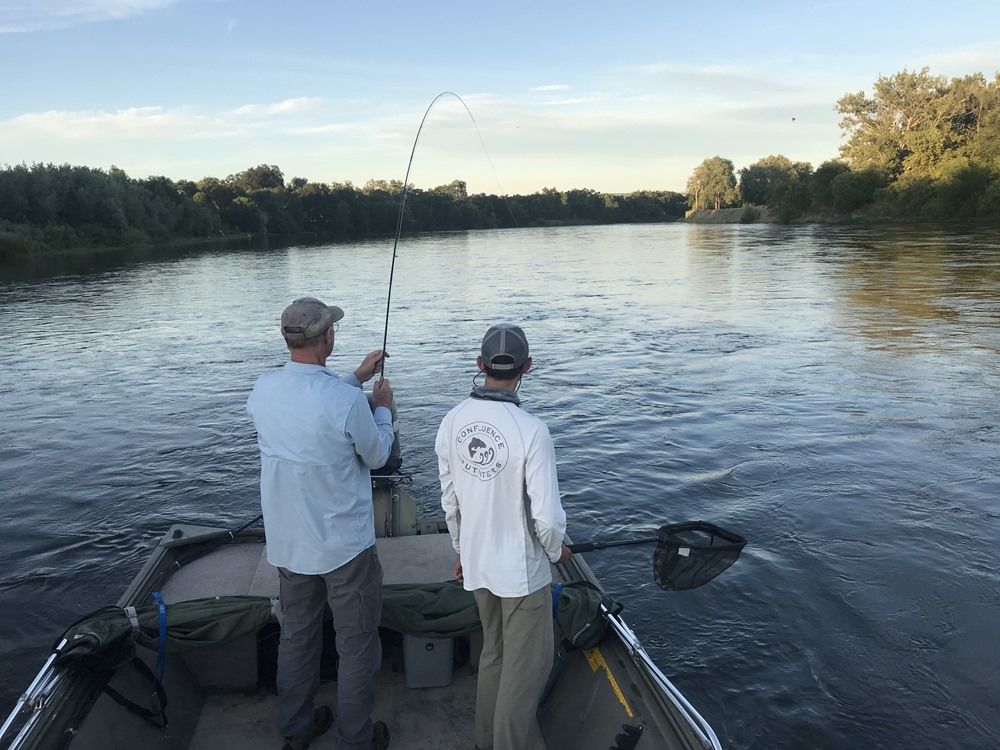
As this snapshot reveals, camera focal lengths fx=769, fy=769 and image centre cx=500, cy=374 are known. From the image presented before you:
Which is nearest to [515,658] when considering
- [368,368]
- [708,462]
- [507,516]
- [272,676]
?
[507,516]

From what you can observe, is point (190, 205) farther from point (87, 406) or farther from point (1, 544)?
point (1, 544)

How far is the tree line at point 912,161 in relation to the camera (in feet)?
198

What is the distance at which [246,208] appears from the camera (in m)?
99.6

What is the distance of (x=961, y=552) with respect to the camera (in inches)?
291

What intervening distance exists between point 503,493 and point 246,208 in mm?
104244

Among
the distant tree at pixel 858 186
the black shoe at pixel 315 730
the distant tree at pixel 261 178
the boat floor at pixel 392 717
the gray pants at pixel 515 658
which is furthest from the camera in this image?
the distant tree at pixel 261 178

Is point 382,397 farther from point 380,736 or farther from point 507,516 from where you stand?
point 380,736

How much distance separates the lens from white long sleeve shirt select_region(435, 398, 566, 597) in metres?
3.05

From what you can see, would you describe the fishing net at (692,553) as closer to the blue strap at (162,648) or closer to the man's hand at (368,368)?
the man's hand at (368,368)

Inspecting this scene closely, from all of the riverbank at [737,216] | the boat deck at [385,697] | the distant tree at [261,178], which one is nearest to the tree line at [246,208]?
the distant tree at [261,178]

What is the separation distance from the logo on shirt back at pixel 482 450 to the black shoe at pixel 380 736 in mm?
1743

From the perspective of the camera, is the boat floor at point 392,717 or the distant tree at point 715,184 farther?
the distant tree at point 715,184

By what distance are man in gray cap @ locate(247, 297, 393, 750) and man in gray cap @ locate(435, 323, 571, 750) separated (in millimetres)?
437

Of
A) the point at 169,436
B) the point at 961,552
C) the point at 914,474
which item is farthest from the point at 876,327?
the point at 169,436
